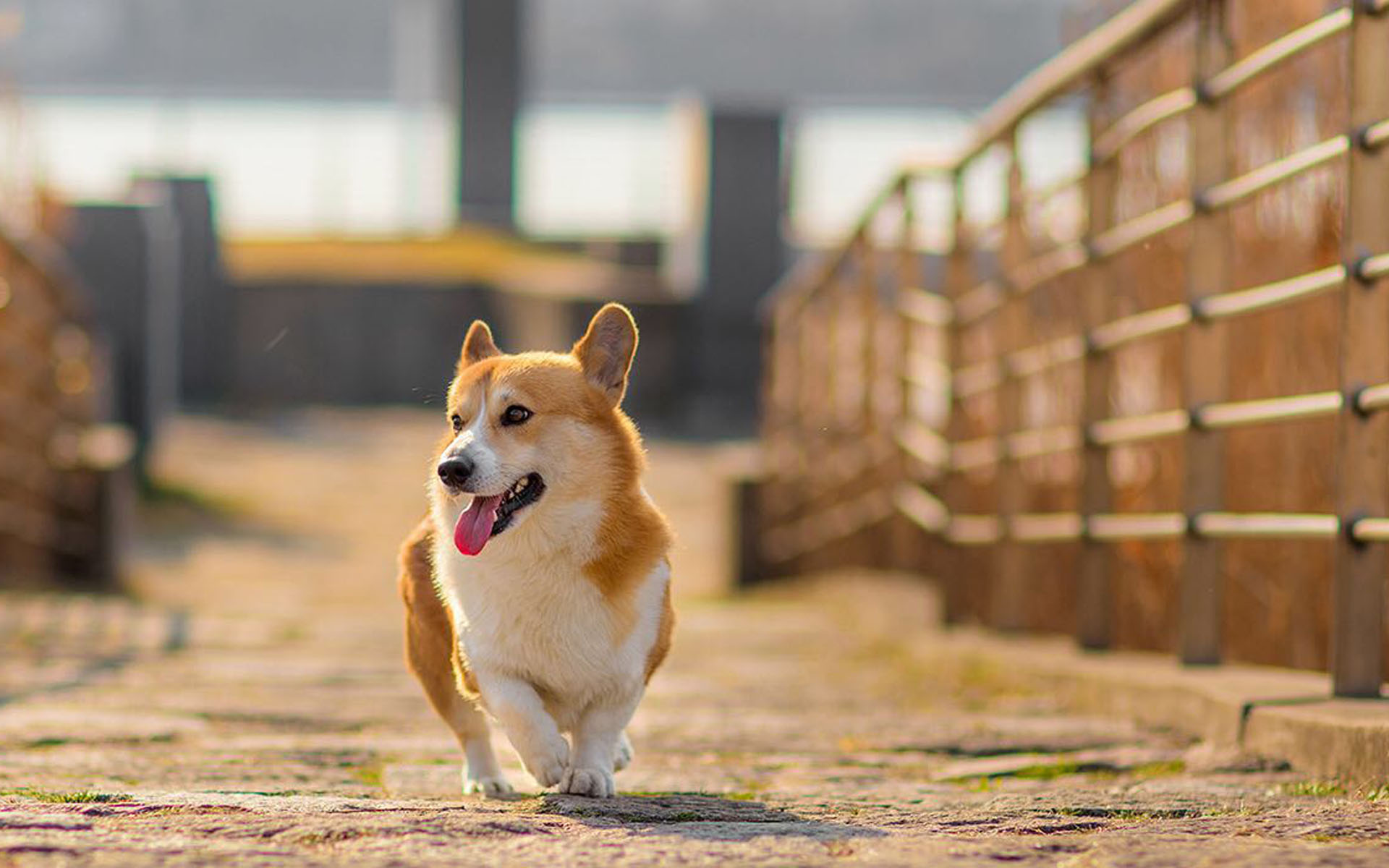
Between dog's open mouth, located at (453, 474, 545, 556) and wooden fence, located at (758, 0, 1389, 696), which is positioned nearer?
dog's open mouth, located at (453, 474, 545, 556)

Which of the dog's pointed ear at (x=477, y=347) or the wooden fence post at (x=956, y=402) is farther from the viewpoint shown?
the wooden fence post at (x=956, y=402)

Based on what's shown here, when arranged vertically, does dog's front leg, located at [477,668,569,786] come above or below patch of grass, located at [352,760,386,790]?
above

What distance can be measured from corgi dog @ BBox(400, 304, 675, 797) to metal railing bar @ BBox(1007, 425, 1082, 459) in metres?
1.79

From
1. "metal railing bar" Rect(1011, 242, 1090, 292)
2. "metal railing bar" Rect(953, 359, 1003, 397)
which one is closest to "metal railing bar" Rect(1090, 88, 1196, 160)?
"metal railing bar" Rect(1011, 242, 1090, 292)

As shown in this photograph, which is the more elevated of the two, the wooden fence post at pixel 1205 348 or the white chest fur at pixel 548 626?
the wooden fence post at pixel 1205 348

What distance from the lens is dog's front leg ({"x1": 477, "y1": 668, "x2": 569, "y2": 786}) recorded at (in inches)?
112

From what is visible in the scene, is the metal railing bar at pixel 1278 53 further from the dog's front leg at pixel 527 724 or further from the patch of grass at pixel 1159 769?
the dog's front leg at pixel 527 724

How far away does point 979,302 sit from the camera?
5762mm

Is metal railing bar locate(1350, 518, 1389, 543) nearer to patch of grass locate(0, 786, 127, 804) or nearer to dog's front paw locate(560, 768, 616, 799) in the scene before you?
dog's front paw locate(560, 768, 616, 799)

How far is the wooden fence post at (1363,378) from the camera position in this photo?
10.0 ft

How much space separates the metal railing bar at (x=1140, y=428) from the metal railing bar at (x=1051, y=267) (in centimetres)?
40

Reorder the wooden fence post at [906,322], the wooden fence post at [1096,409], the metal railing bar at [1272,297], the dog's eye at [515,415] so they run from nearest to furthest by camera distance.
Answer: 1. the dog's eye at [515,415]
2. the metal railing bar at [1272,297]
3. the wooden fence post at [1096,409]
4. the wooden fence post at [906,322]

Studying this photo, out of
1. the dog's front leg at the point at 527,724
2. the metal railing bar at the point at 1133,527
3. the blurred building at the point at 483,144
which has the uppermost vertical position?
the blurred building at the point at 483,144

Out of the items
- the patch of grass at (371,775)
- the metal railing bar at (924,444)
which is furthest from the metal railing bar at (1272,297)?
the metal railing bar at (924,444)
